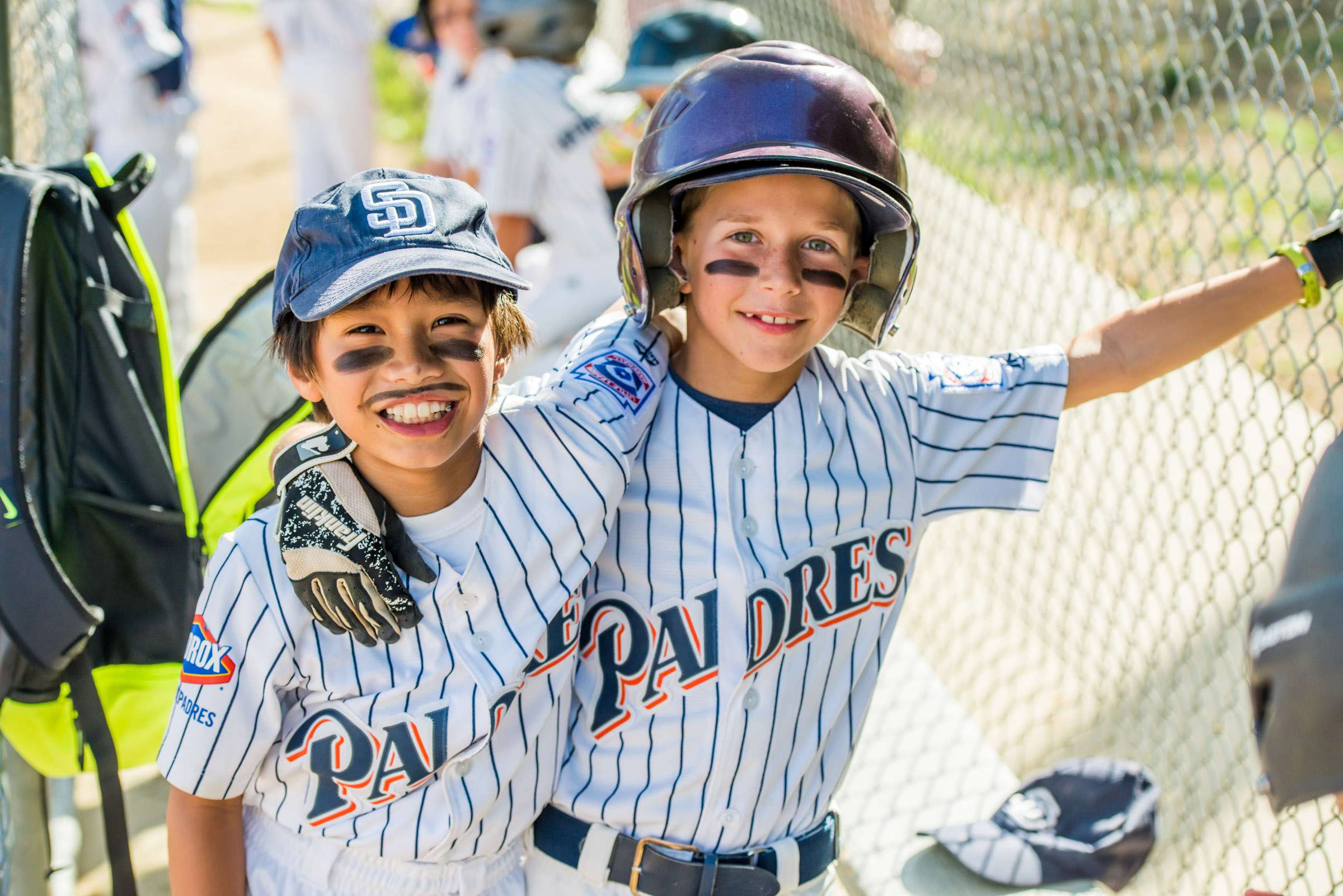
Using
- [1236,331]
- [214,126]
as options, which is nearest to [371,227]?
[1236,331]

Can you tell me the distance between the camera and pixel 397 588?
1736mm

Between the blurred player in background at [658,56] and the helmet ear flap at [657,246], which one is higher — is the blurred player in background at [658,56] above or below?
above

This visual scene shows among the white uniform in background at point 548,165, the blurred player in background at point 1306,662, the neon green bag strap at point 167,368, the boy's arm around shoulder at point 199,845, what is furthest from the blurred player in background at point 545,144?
the blurred player in background at point 1306,662

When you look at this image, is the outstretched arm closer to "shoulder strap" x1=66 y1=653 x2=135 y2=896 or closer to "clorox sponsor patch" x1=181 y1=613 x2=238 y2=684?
"clorox sponsor patch" x1=181 y1=613 x2=238 y2=684

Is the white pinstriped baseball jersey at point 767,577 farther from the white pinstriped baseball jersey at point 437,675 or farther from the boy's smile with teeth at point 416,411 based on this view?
the boy's smile with teeth at point 416,411

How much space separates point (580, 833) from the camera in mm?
1995

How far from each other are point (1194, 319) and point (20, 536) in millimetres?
1964

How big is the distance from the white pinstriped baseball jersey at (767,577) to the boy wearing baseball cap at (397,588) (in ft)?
0.30

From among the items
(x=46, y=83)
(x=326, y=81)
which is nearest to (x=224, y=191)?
(x=326, y=81)

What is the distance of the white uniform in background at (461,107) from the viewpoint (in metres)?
4.48

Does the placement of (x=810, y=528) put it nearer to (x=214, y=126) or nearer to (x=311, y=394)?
(x=311, y=394)

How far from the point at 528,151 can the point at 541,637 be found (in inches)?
106

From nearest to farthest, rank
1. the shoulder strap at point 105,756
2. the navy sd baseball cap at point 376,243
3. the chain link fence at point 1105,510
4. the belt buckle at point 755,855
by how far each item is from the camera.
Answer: the navy sd baseball cap at point 376,243, the belt buckle at point 755,855, the shoulder strap at point 105,756, the chain link fence at point 1105,510

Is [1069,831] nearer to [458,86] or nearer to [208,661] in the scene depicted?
[208,661]
